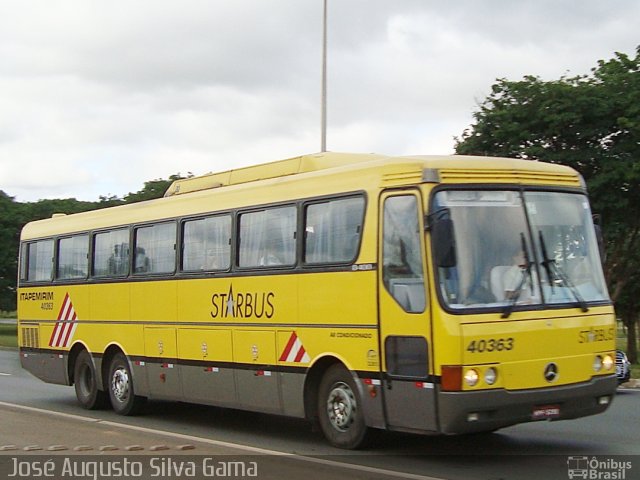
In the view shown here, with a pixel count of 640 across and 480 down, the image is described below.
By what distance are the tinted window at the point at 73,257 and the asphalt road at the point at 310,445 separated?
253cm

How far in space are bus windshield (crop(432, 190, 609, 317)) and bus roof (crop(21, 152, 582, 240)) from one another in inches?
8.6

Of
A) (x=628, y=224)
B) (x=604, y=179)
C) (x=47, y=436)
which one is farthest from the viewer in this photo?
(x=628, y=224)

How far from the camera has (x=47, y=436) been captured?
12.3 metres

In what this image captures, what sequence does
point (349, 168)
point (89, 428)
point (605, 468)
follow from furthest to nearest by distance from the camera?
point (89, 428) → point (349, 168) → point (605, 468)

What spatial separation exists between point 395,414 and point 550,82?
66.2 feet

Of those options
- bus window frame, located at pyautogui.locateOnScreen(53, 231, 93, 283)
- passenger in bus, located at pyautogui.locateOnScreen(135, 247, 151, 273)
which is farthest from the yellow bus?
bus window frame, located at pyautogui.locateOnScreen(53, 231, 93, 283)

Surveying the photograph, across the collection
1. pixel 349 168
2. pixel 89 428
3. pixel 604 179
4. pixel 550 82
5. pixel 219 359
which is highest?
pixel 550 82

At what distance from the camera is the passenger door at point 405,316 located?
9.66m

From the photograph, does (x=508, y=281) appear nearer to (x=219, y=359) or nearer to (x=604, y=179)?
(x=219, y=359)

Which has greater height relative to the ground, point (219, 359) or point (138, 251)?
point (138, 251)

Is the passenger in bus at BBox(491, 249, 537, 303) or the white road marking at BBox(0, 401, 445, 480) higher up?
the passenger in bus at BBox(491, 249, 537, 303)

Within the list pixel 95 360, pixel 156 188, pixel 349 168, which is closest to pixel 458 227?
pixel 349 168

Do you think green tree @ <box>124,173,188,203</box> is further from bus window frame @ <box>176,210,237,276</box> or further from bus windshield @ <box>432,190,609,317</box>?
bus windshield @ <box>432,190,609,317</box>

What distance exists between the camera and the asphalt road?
9.66 meters
